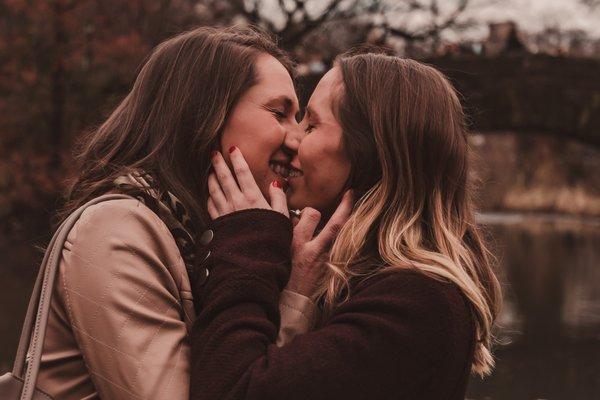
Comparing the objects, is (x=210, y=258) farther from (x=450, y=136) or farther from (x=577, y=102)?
(x=577, y=102)

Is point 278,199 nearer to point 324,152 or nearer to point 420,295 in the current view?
point 324,152

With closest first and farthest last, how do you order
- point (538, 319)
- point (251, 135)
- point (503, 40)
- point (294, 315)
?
point (294, 315) < point (251, 135) < point (538, 319) < point (503, 40)

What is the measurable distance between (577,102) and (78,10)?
6.51 m

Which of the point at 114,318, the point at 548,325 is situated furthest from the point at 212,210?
the point at 548,325

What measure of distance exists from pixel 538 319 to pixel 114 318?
8757 millimetres

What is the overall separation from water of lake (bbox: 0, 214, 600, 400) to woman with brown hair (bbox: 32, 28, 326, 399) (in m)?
0.73

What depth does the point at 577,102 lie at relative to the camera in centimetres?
1157

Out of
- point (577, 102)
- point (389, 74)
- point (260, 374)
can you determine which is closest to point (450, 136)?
point (389, 74)

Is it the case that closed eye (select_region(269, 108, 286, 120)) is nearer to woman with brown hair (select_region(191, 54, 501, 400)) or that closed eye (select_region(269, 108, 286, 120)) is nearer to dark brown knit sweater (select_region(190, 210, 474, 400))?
woman with brown hair (select_region(191, 54, 501, 400))

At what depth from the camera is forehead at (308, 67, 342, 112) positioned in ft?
8.31

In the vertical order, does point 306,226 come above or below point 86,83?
above

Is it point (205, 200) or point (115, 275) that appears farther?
point (205, 200)

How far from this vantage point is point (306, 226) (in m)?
2.44

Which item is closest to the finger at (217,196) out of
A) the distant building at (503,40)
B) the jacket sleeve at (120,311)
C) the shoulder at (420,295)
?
the jacket sleeve at (120,311)
